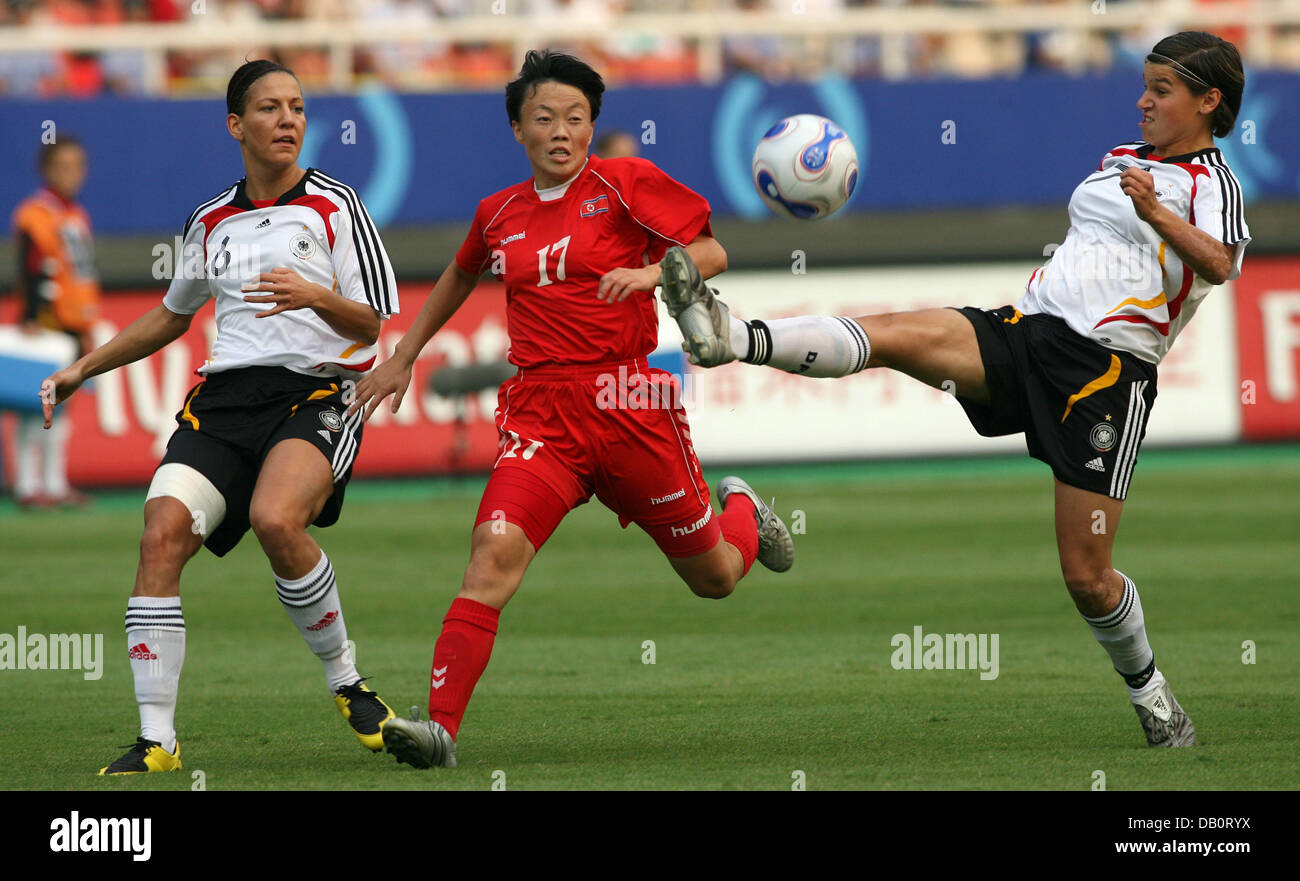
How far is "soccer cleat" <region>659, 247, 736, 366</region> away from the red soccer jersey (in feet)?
1.04

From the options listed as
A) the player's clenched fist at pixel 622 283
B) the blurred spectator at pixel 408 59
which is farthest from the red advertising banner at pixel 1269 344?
the player's clenched fist at pixel 622 283

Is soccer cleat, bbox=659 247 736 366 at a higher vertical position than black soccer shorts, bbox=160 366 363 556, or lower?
higher

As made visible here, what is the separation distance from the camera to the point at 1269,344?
17.0 meters

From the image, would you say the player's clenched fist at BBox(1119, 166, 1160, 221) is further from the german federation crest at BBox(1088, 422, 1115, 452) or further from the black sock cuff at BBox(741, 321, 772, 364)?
the black sock cuff at BBox(741, 321, 772, 364)

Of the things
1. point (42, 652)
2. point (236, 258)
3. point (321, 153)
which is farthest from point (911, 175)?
point (236, 258)

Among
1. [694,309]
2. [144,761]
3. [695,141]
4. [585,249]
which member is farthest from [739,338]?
[695,141]

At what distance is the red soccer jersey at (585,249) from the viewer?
6039 mm

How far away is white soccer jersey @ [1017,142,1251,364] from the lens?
19.8ft

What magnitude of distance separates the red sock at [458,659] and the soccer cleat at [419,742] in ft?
0.25

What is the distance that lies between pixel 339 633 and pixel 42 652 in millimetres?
3022

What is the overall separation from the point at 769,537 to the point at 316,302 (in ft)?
7.58

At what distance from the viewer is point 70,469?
16.2m

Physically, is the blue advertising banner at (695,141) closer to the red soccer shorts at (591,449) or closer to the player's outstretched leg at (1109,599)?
the red soccer shorts at (591,449)

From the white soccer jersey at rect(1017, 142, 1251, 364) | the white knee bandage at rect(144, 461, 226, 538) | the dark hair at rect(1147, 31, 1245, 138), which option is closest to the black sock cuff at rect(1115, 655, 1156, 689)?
the white soccer jersey at rect(1017, 142, 1251, 364)
